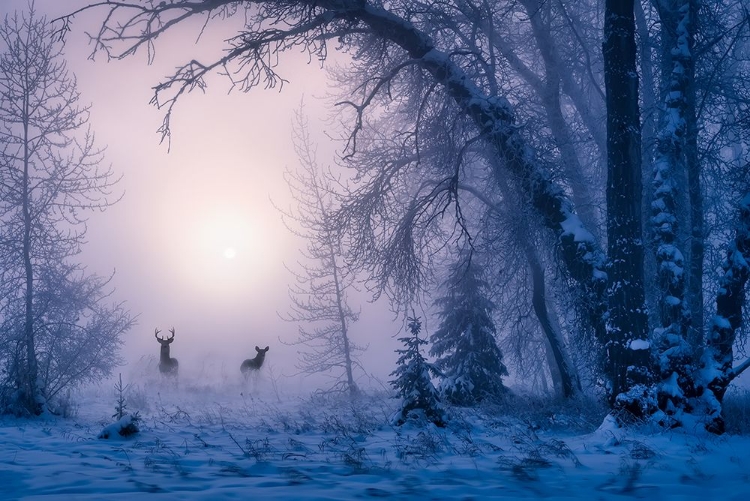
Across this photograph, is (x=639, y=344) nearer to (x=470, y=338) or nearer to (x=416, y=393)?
(x=416, y=393)

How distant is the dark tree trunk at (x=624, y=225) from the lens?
774 centimetres

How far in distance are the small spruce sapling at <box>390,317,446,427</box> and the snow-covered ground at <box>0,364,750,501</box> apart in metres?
0.47

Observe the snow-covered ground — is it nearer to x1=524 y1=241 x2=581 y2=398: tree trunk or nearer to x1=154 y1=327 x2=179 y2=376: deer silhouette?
x1=524 y1=241 x2=581 y2=398: tree trunk

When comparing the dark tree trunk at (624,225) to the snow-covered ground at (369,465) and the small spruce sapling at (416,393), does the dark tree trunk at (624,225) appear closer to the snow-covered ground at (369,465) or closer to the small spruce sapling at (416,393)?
the snow-covered ground at (369,465)

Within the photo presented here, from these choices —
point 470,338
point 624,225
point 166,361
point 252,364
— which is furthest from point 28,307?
point 624,225

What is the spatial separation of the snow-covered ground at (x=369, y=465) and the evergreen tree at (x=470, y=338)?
231 inches

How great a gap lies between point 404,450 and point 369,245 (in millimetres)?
4554

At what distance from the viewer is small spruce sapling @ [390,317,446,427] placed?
920 cm

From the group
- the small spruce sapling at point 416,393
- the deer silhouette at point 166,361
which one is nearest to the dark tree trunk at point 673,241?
the small spruce sapling at point 416,393

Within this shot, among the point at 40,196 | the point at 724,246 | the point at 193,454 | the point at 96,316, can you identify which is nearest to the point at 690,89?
the point at 724,246

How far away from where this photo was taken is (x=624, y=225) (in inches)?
316

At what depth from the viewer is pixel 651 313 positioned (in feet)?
43.8

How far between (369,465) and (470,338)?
975 cm

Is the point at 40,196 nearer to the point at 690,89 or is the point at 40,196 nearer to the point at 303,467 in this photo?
the point at 303,467
